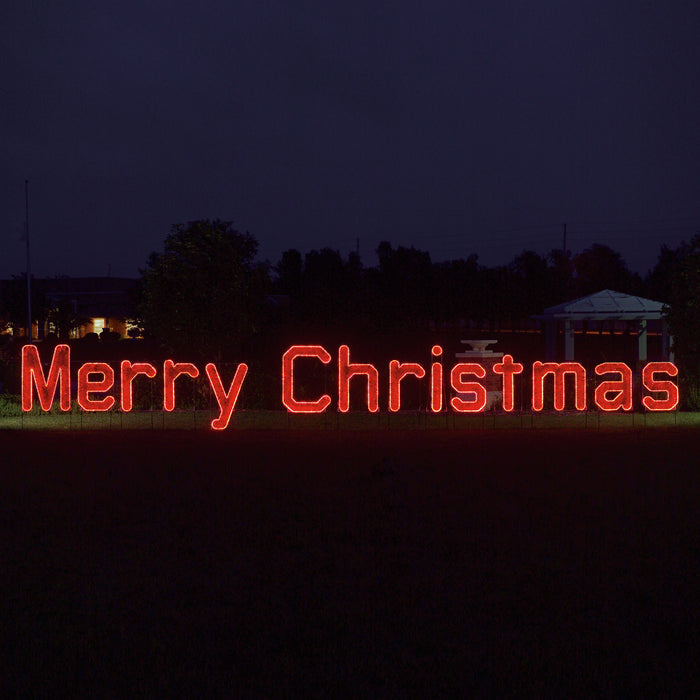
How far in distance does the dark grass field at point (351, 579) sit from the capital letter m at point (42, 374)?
771cm

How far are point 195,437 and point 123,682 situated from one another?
1334cm

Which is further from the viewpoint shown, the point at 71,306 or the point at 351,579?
the point at 71,306

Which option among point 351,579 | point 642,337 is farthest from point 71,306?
point 351,579

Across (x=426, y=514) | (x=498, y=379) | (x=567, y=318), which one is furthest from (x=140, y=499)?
(x=567, y=318)

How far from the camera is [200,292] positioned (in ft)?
90.6

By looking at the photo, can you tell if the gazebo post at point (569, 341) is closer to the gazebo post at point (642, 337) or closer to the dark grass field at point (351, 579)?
the gazebo post at point (642, 337)

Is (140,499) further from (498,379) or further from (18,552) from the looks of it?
(498,379)

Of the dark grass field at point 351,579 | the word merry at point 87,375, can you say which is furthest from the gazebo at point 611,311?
the dark grass field at point 351,579

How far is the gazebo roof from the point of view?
30531mm

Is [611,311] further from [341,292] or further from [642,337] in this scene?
[341,292]

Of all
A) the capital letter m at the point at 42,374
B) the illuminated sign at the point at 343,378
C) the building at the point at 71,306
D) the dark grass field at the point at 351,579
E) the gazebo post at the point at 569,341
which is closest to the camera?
the dark grass field at the point at 351,579

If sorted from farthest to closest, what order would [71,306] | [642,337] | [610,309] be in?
[71,306] < [642,337] < [610,309]

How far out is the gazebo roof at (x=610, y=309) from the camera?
30.5m

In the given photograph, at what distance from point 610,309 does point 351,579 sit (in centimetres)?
2483
